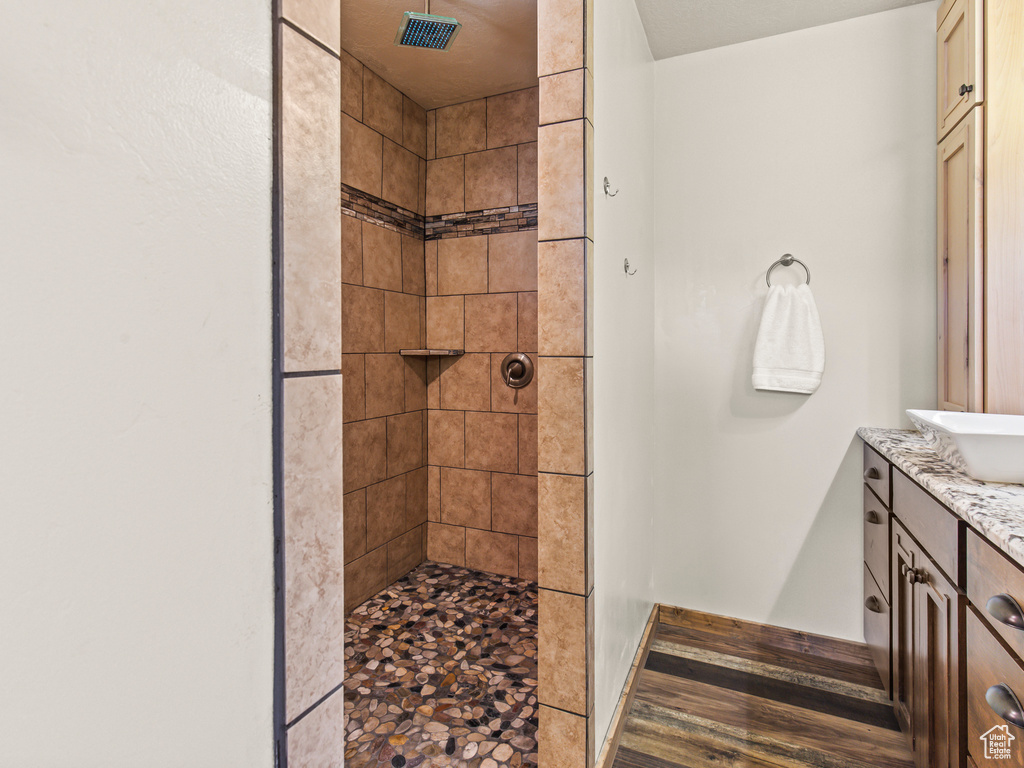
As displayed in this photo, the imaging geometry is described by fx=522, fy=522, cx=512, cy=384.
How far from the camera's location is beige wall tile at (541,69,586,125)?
4.23ft

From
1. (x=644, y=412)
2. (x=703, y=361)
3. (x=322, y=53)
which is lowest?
(x=644, y=412)

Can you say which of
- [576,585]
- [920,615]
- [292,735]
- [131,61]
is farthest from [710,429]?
[131,61]

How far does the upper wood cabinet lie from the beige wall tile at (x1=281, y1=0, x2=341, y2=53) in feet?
6.46

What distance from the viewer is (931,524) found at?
126 cm

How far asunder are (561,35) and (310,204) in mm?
1158

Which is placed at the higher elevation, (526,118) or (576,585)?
(526,118)

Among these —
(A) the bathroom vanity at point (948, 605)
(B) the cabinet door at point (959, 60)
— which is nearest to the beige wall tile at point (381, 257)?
(A) the bathroom vanity at point (948, 605)

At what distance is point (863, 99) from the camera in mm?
2012

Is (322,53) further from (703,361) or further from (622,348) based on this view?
(703,361)

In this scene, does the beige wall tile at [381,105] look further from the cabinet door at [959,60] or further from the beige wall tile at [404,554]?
the cabinet door at [959,60]

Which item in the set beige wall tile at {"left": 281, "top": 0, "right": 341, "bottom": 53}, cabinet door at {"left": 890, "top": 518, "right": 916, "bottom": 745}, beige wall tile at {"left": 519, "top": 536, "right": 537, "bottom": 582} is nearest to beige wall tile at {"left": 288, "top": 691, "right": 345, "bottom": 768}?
beige wall tile at {"left": 281, "top": 0, "right": 341, "bottom": 53}

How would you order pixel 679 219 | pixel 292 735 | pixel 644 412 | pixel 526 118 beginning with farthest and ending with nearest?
1. pixel 526 118
2. pixel 679 219
3. pixel 644 412
4. pixel 292 735

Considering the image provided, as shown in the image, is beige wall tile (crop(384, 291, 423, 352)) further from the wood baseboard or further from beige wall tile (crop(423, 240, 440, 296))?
the wood baseboard

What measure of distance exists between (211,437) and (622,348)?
1.47 m
